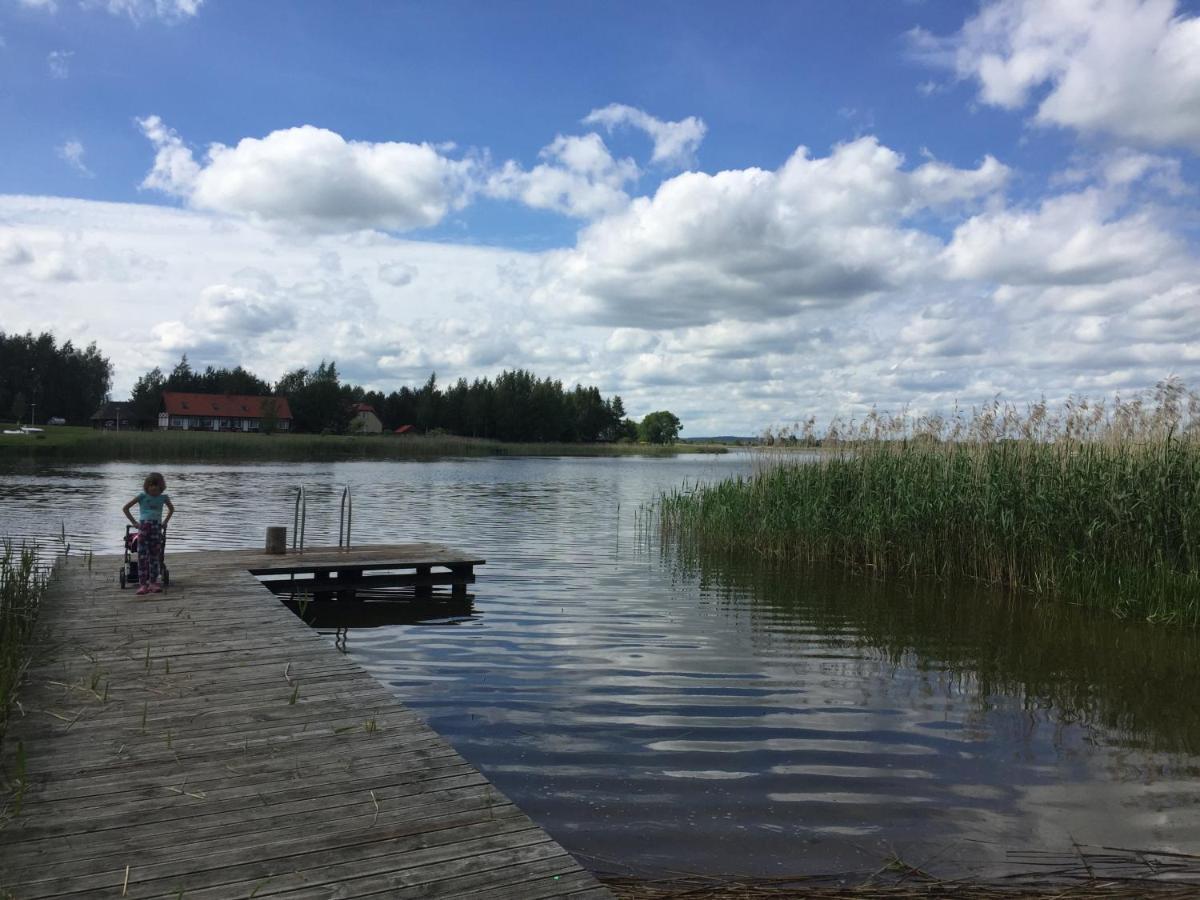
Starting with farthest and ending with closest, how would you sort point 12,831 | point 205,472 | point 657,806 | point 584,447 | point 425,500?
point 584,447
point 205,472
point 425,500
point 657,806
point 12,831

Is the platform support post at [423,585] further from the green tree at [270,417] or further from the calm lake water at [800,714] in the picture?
the green tree at [270,417]

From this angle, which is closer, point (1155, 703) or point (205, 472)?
point (1155, 703)

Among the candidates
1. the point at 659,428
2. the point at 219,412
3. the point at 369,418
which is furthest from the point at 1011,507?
the point at 659,428

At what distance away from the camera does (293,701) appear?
611cm

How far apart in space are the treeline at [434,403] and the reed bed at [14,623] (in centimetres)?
9717

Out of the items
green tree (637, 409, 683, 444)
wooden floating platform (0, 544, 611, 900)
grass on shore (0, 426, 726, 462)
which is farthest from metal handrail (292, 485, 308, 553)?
green tree (637, 409, 683, 444)

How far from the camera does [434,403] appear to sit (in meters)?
112

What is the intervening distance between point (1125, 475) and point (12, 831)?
13667 millimetres

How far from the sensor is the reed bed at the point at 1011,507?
479 inches

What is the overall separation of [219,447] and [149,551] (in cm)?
5421

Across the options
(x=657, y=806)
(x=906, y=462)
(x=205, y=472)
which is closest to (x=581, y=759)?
(x=657, y=806)

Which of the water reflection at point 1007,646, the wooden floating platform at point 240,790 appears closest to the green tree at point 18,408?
the water reflection at point 1007,646

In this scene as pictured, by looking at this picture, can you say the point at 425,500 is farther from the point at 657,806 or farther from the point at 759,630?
the point at 657,806

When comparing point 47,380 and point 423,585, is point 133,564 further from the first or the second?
point 47,380
